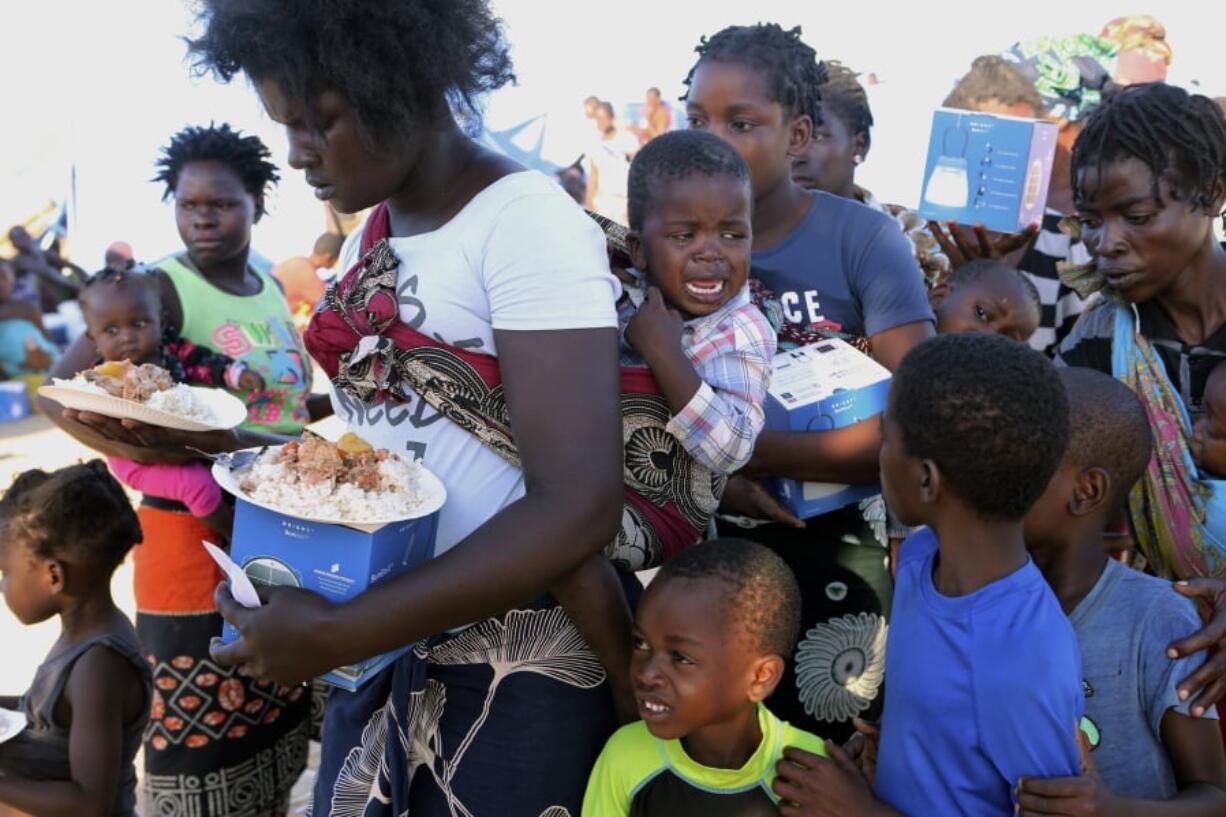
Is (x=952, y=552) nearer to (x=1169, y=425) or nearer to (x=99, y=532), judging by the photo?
(x=1169, y=425)

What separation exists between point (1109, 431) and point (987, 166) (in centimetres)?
175

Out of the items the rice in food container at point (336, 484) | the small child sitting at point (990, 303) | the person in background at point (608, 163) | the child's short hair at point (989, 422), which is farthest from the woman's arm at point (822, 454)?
the person in background at point (608, 163)

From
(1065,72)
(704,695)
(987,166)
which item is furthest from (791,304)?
(1065,72)

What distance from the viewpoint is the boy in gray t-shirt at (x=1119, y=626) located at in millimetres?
1973

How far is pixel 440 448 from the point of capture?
1901 mm

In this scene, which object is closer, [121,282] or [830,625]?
[830,625]

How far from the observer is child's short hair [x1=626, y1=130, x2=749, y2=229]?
2373 millimetres

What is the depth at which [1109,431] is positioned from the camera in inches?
84.5

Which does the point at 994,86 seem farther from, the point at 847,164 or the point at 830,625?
the point at 830,625

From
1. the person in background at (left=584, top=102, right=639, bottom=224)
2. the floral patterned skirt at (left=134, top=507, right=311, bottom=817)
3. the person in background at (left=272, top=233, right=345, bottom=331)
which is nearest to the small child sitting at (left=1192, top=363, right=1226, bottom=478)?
the floral patterned skirt at (left=134, top=507, right=311, bottom=817)

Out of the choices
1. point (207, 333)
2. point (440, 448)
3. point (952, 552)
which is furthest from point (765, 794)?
point (207, 333)

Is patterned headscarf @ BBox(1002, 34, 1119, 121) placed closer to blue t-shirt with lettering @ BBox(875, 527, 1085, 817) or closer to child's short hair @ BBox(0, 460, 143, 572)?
blue t-shirt with lettering @ BBox(875, 527, 1085, 817)

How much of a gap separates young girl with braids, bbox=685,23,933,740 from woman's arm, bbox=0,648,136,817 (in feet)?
5.44

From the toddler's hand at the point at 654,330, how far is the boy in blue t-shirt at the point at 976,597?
41 centimetres
